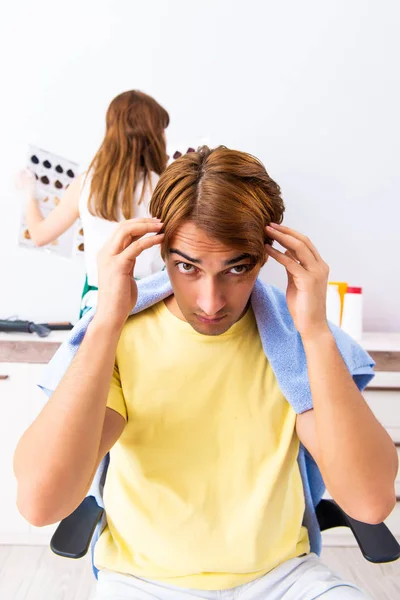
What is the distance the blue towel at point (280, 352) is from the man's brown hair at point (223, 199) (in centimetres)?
15

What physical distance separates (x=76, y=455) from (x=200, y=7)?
199 centimetres

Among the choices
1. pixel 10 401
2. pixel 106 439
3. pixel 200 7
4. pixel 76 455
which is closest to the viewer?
pixel 76 455

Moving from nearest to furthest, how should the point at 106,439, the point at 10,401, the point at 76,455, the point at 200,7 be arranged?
1. the point at 76,455
2. the point at 106,439
3. the point at 10,401
4. the point at 200,7

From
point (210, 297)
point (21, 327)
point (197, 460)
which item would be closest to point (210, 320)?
point (210, 297)

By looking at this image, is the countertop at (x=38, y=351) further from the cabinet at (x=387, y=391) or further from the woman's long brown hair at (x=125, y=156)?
the woman's long brown hair at (x=125, y=156)

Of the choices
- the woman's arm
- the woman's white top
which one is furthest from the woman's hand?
the woman's arm

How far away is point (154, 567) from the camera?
0.97 metres

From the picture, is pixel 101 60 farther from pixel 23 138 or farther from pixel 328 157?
pixel 328 157

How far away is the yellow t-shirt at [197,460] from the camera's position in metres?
0.97

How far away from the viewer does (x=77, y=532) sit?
3.19 feet

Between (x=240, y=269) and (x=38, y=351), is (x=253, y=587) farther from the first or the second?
(x=38, y=351)

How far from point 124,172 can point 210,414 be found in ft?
3.17

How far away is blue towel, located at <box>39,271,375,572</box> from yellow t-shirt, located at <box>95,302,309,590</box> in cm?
Answer: 5

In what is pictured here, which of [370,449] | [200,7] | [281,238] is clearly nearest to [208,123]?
[200,7]
